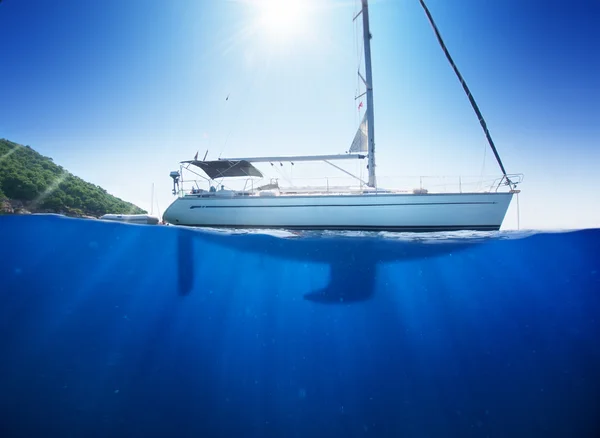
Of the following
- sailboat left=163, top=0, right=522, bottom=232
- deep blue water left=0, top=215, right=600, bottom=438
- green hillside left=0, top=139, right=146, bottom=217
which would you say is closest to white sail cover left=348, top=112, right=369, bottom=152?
sailboat left=163, top=0, right=522, bottom=232

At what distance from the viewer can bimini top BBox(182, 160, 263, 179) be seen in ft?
43.1

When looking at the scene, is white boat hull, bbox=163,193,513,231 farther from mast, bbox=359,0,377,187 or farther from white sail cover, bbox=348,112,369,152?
white sail cover, bbox=348,112,369,152

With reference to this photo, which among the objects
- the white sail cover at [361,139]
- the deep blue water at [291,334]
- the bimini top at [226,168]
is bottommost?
the deep blue water at [291,334]

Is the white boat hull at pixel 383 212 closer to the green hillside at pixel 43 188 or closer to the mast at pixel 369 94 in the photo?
the mast at pixel 369 94

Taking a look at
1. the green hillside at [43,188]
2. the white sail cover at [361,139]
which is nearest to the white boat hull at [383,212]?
the white sail cover at [361,139]

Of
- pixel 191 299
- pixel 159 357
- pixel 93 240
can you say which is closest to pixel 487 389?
pixel 191 299

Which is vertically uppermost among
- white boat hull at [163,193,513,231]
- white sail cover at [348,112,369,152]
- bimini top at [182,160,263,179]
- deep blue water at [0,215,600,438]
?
white sail cover at [348,112,369,152]

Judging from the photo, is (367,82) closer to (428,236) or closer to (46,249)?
(428,236)

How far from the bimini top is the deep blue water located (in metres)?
4.46

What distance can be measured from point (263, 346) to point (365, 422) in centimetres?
494

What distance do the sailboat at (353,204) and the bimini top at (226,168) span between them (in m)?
0.07

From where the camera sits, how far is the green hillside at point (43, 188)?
92.0ft

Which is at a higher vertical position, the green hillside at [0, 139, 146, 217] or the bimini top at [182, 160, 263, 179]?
the green hillside at [0, 139, 146, 217]

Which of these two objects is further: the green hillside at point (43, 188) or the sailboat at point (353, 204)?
the green hillside at point (43, 188)
